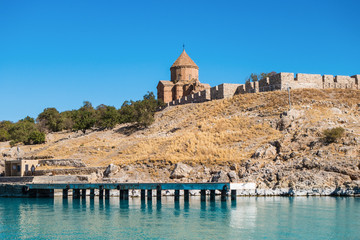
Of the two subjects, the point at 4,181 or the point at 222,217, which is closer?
the point at 222,217

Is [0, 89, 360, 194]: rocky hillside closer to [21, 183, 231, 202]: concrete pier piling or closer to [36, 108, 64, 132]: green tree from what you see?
[21, 183, 231, 202]: concrete pier piling

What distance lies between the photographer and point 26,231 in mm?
21422

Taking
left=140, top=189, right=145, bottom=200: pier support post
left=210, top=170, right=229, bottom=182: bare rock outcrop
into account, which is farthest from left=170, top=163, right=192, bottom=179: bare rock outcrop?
left=140, top=189, right=145, bottom=200: pier support post

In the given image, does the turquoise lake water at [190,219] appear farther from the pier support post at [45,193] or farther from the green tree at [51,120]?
the green tree at [51,120]

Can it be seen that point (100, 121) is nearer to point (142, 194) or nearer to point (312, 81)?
point (312, 81)

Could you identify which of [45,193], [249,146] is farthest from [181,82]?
[45,193]

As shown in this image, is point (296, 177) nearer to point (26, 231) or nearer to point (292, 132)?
point (292, 132)

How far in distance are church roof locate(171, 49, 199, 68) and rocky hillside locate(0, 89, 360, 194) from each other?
1580cm

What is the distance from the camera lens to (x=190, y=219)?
2341cm

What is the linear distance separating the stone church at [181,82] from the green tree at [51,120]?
16.4 metres

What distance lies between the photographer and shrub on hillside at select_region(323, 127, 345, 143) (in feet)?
113

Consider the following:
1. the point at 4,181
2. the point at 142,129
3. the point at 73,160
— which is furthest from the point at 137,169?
the point at 142,129

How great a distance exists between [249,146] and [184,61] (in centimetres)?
3578

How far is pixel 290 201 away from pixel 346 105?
2099cm
